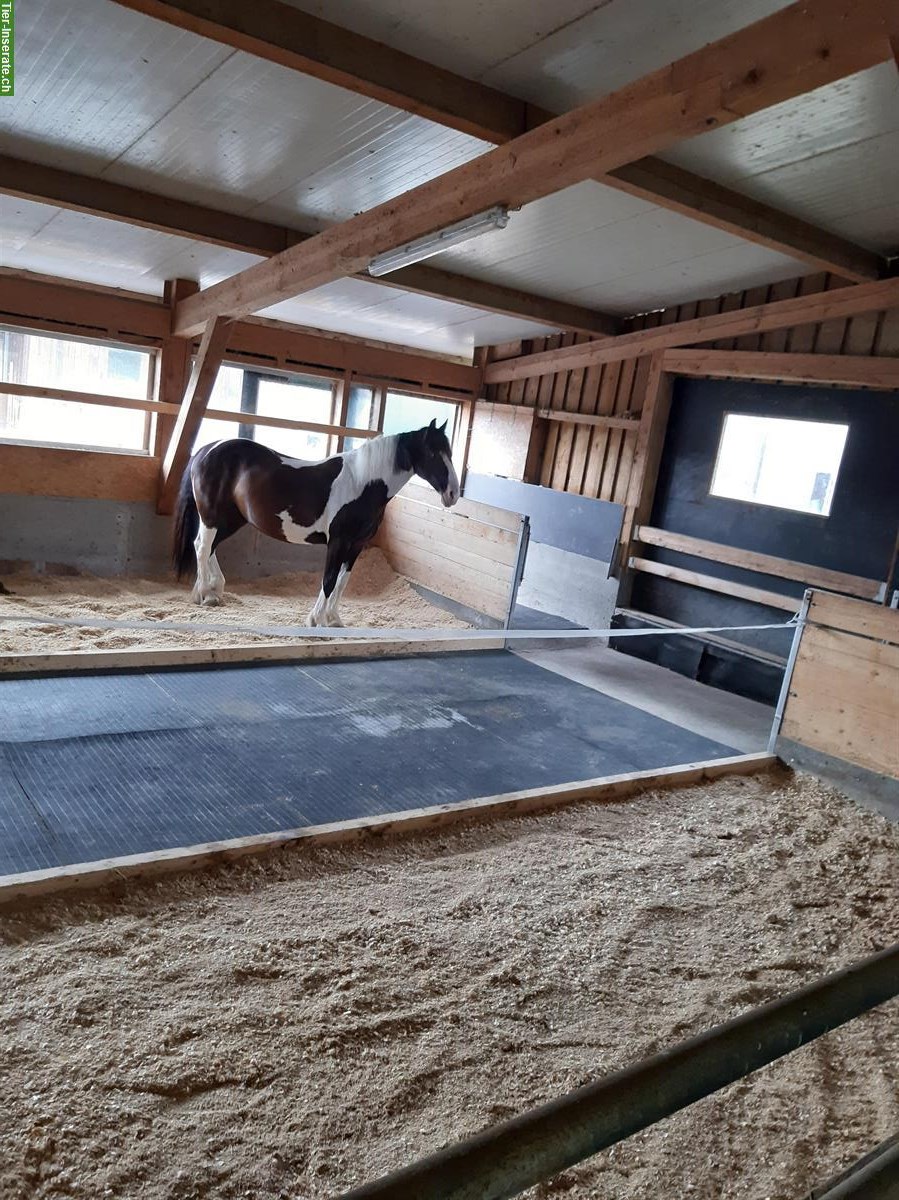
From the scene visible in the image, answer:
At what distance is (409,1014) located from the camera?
1841mm

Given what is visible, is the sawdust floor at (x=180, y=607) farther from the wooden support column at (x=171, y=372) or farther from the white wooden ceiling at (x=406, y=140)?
the white wooden ceiling at (x=406, y=140)

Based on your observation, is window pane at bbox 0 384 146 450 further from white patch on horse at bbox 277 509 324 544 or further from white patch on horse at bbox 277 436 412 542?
white patch on horse at bbox 277 436 412 542

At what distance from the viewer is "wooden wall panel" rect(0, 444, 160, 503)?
6094mm

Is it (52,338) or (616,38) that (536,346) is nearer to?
(52,338)

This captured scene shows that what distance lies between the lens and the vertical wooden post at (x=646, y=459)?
646 cm

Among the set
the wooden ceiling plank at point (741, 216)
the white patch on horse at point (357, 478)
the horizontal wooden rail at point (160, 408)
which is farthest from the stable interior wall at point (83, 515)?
the wooden ceiling plank at point (741, 216)

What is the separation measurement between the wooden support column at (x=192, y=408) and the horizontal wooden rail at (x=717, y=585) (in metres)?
3.76

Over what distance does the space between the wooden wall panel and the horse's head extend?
2.50 meters

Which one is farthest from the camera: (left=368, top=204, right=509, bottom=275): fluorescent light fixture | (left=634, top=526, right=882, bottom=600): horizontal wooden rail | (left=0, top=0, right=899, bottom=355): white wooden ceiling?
(left=634, top=526, right=882, bottom=600): horizontal wooden rail

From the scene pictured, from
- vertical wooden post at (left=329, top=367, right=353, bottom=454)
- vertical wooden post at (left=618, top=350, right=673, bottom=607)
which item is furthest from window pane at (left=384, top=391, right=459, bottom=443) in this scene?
vertical wooden post at (left=618, top=350, right=673, bottom=607)

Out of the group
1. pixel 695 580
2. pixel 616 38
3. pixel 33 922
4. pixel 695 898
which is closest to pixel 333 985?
pixel 33 922

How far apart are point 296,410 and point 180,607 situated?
2.87 metres

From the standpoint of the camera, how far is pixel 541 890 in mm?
2514

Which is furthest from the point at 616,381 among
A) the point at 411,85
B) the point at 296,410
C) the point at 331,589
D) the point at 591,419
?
the point at 411,85
